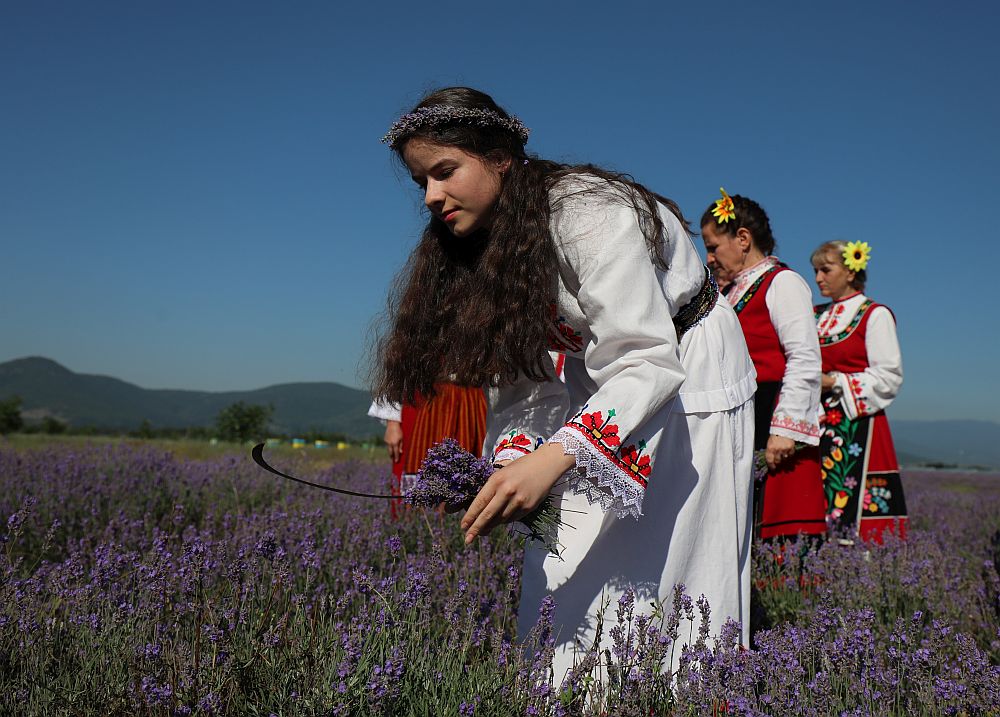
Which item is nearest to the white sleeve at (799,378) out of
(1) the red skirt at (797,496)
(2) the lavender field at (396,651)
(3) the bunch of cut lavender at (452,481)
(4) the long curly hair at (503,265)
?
(1) the red skirt at (797,496)

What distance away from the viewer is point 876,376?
4.14 meters

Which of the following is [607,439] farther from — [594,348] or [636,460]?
[594,348]

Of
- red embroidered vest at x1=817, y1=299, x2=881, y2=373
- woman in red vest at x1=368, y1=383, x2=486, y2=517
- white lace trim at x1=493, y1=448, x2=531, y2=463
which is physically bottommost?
white lace trim at x1=493, y1=448, x2=531, y2=463

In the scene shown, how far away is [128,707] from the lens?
157cm

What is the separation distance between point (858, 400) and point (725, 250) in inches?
50.1

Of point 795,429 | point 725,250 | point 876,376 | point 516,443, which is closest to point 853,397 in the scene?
point 876,376

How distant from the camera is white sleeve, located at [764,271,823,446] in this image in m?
3.02

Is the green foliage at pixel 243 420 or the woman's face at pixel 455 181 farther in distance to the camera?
the green foliage at pixel 243 420

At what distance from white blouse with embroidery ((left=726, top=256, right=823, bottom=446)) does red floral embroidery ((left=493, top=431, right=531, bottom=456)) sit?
1597mm

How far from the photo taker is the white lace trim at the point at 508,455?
1760 mm

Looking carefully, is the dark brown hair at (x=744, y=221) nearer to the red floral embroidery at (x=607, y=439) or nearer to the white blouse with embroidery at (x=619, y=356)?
the white blouse with embroidery at (x=619, y=356)

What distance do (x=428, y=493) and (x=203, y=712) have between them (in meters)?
0.59

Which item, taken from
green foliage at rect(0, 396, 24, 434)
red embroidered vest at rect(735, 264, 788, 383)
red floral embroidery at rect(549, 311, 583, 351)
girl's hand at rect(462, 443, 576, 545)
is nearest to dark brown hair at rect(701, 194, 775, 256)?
red embroidered vest at rect(735, 264, 788, 383)

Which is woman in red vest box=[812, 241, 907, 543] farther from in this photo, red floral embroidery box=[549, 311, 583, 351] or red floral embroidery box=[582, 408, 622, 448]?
red floral embroidery box=[582, 408, 622, 448]
